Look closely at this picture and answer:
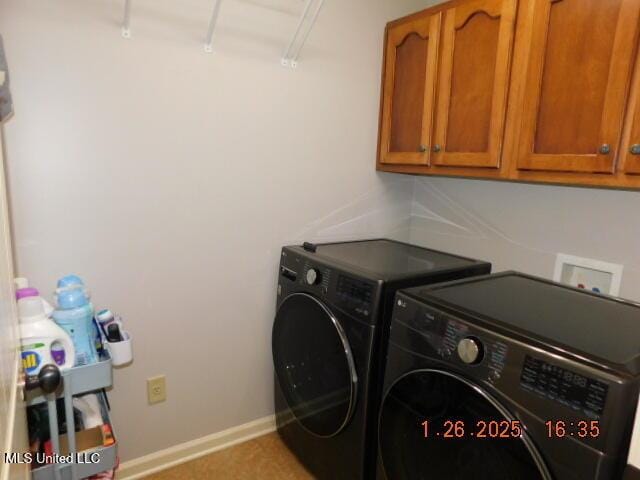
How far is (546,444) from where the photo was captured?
87 centimetres

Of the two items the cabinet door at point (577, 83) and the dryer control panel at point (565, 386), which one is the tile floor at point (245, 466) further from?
the cabinet door at point (577, 83)

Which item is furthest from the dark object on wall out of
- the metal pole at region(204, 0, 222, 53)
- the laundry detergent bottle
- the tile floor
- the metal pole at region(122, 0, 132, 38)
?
the tile floor

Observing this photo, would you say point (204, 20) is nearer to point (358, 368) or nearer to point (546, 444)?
point (358, 368)

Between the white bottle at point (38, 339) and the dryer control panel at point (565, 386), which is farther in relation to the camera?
the white bottle at point (38, 339)

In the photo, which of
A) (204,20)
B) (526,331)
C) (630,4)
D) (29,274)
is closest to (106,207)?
(29,274)

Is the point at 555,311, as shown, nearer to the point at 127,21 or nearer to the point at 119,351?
the point at 119,351

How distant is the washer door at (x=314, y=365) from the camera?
4.70 feet

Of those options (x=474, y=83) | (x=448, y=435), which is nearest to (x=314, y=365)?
(x=448, y=435)

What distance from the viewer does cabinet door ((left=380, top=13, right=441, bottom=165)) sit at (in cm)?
167

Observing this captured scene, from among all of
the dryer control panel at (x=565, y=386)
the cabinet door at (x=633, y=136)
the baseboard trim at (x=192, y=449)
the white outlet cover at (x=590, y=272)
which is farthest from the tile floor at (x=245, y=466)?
the cabinet door at (x=633, y=136)

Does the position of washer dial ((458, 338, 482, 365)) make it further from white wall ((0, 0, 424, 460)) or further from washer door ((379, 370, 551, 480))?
white wall ((0, 0, 424, 460))

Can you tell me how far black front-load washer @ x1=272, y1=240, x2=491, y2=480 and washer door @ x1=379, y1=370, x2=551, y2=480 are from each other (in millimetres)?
136

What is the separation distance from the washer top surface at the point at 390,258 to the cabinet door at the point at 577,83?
46cm
